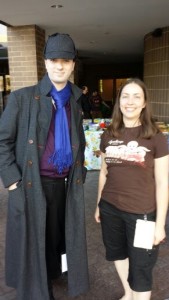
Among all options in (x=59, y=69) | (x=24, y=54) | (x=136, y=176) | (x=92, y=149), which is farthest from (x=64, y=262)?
(x=24, y=54)

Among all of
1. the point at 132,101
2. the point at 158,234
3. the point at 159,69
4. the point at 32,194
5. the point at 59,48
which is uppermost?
the point at 159,69

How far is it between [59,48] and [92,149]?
13.0ft

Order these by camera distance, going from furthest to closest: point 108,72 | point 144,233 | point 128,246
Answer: point 108,72 < point 128,246 < point 144,233

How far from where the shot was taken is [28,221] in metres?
1.98

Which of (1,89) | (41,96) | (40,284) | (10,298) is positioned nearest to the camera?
(41,96)

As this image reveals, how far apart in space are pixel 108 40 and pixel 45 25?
291cm

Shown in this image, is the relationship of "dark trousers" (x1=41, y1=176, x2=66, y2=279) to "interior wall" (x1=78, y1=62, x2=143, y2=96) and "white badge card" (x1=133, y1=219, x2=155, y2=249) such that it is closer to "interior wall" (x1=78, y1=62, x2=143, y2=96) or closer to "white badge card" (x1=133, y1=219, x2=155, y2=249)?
"white badge card" (x1=133, y1=219, x2=155, y2=249)

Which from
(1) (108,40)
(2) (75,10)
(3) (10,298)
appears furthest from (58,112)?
(1) (108,40)

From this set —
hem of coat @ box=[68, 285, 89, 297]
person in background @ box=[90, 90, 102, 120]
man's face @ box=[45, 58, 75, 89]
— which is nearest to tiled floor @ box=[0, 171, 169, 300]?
hem of coat @ box=[68, 285, 89, 297]

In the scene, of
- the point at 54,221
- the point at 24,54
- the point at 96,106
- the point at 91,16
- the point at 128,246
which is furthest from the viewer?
the point at 96,106

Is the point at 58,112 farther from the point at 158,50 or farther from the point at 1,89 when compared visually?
the point at 1,89

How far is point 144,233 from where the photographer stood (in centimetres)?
172

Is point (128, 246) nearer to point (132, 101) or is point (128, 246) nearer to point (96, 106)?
point (132, 101)

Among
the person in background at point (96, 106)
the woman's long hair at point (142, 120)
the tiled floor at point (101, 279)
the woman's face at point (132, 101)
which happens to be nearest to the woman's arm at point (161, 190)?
the woman's long hair at point (142, 120)
